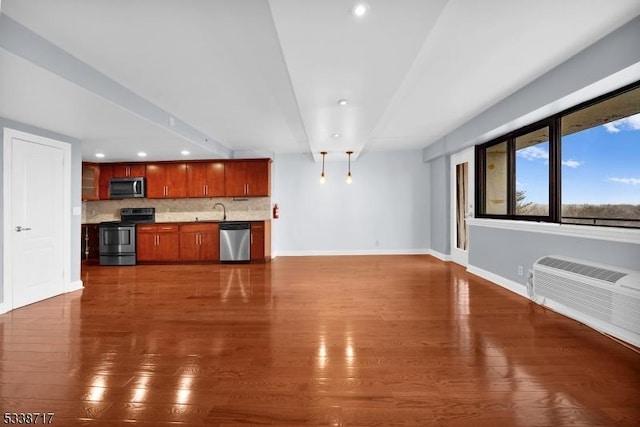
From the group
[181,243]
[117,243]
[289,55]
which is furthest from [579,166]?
[117,243]

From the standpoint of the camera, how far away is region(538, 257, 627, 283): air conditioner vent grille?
8.16 feet

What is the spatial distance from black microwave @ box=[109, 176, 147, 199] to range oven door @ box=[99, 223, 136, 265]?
72 cm

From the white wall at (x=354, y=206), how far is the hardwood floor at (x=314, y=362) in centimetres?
341

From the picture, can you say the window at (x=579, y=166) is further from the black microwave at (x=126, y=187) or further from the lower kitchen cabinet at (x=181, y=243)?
the black microwave at (x=126, y=187)

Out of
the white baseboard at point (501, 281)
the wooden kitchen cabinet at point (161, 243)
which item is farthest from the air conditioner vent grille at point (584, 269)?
the wooden kitchen cabinet at point (161, 243)

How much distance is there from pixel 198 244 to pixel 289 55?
16.7ft

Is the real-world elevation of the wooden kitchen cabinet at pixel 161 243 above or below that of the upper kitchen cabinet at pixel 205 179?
below

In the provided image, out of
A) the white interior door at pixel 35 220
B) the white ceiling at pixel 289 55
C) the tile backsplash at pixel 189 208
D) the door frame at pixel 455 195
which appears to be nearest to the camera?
the white ceiling at pixel 289 55

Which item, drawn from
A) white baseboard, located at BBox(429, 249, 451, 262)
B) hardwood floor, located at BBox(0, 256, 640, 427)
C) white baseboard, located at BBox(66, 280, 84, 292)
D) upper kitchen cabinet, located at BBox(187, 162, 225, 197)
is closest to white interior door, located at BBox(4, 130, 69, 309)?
white baseboard, located at BBox(66, 280, 84, 292)

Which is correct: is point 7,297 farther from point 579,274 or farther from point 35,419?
point 579,274

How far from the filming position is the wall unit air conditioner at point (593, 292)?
230 centimetres

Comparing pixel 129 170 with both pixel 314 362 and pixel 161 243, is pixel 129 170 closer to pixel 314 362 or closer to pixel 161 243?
pixel 161 243

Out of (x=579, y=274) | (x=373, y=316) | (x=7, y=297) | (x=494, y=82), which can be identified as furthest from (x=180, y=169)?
(x=579, y=274)

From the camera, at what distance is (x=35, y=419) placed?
164 centimetres
